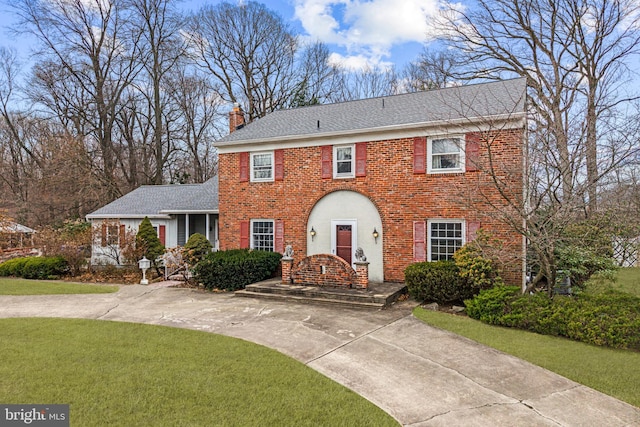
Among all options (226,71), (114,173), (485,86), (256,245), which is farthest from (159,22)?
(485,86)

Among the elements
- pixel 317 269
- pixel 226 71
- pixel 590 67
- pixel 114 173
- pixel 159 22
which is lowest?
pixel 317 269

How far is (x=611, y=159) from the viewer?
24.9 ft

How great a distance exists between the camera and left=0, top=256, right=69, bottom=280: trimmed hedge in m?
15.4

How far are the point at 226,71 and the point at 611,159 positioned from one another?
27657 millimetres

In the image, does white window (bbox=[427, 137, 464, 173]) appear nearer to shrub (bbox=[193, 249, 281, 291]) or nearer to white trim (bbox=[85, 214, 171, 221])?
shrub (bbox=[193, 249, 281, 291])

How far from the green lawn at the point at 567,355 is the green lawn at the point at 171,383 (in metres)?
3.26

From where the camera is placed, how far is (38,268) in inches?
604

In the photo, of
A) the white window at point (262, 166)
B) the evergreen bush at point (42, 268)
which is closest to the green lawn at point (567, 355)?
the white window at point (262, 166)

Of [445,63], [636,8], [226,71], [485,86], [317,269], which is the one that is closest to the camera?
[317,269]

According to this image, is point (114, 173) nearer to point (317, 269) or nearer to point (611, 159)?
point (317, 269)

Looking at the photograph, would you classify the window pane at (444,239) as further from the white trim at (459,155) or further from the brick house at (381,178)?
the white trim at (459,155)

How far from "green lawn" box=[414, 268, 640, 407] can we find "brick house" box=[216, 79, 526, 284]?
232cm

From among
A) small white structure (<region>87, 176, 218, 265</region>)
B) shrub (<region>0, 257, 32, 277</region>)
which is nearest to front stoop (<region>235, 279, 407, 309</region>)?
small white structure (<region>87, 176, 218, 265</region>)

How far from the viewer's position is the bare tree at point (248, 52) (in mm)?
28906
